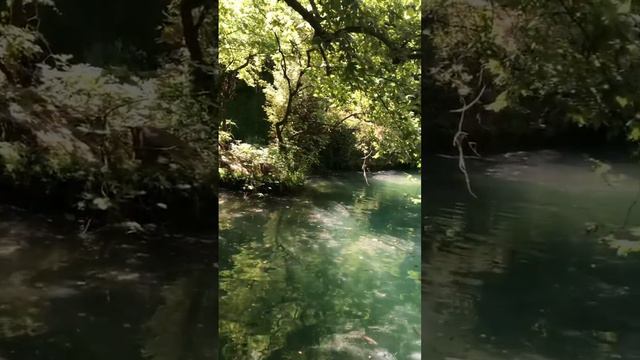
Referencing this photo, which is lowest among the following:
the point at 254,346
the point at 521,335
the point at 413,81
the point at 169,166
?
the point at 254,346

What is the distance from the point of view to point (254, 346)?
1801 mm

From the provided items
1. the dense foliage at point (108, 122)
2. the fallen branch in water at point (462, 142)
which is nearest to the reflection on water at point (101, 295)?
the dense foliage at point (108, 122)

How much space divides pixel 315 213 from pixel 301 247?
0.12 metres

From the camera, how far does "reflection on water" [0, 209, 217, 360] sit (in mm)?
1636

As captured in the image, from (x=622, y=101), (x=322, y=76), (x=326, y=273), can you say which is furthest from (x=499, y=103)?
(x=326, y=273)

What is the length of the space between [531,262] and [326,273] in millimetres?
631

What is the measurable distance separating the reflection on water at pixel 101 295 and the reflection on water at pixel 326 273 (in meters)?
0.12

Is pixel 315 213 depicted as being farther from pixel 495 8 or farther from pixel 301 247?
pixel 495 8

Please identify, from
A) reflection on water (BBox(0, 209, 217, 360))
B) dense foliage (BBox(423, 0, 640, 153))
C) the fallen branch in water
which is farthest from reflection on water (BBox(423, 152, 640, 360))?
reflection on water (BBox(0, 209, 217, 360))

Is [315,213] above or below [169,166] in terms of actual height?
below

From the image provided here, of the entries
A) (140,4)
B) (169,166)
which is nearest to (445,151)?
(169,166)

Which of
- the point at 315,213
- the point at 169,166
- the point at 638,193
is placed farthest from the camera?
the point at 315,213

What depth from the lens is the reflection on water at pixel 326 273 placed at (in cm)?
178

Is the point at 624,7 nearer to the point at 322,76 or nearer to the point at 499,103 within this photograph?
the point at 499,103
